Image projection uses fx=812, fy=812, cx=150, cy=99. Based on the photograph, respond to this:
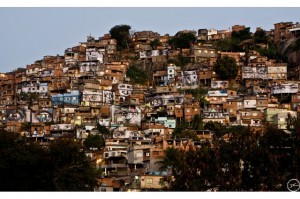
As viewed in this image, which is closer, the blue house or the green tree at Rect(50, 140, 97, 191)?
the green tree at Rect(50, 140, 97, 191)

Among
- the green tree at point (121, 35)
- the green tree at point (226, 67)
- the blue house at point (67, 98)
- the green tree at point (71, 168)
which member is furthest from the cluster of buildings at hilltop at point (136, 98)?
the green tree at point (71, 168)

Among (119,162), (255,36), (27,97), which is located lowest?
(119,162)

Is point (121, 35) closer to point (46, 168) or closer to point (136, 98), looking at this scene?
point (136, 98)

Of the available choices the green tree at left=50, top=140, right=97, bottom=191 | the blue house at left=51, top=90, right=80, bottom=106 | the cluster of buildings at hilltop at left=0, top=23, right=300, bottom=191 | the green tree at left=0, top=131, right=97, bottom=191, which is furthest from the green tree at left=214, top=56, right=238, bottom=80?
the green tree at left=0, top=131, right=97, bottom=191

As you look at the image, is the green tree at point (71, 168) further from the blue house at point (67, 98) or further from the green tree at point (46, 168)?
the blue house at point (67, 98)

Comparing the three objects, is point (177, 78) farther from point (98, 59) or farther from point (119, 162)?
point (119, 162)

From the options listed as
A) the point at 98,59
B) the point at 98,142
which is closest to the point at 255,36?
the point at 98,59

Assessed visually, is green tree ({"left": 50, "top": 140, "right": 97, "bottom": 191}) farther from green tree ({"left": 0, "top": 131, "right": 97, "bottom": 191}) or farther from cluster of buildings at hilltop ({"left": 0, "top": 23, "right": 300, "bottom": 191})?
cluster of buildings at hilltop ({"left": 0, "top": 23, "right": 300, "bottom": 191})
